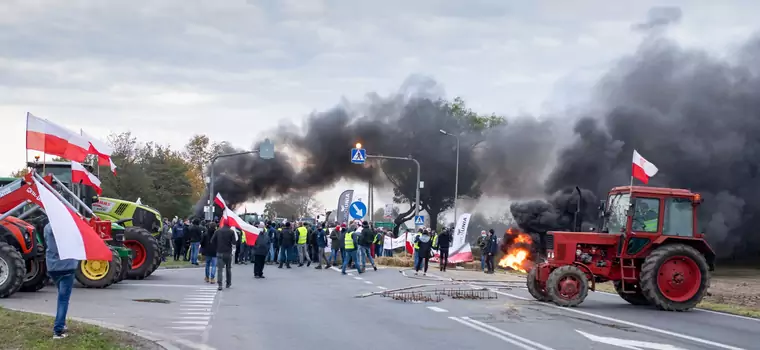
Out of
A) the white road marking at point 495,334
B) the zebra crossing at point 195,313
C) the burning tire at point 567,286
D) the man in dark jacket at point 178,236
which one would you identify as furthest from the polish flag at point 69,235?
the man in dark jacket at point 178,236

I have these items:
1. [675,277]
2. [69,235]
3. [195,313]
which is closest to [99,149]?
[195,313]

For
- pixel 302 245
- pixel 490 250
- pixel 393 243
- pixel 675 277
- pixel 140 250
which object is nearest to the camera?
pixel 675 277

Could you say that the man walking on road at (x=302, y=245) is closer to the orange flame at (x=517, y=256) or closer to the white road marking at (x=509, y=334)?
the orange flame at (x=517, y=256)

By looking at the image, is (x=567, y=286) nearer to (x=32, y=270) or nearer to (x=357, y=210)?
(x=32, y=270)

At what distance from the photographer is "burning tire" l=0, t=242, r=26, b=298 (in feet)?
47.2

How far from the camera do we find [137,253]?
21250mm

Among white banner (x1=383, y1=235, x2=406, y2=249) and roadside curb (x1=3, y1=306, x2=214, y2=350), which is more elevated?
white banner (x1=383, y1=235, x2=406, y2=249)

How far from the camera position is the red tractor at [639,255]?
51.8 ft

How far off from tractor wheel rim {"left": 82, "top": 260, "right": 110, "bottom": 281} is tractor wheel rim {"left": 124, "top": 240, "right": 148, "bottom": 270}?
9.70ft

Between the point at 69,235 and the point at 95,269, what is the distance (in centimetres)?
949

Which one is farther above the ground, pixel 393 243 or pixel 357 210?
pixel 357 210

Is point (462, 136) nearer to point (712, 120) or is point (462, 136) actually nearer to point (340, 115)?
point (340, 115)

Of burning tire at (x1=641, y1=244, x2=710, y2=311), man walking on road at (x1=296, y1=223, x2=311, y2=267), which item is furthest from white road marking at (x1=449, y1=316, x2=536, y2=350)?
man walking on road at (x1=296, y1=223, x2=311, y2=267)

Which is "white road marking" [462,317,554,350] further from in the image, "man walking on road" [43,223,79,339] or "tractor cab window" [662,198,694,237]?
"man walking on road" [43,223,79,339]
